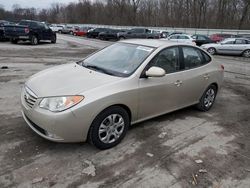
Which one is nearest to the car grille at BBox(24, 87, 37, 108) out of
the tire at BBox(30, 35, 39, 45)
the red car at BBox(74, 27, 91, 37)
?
the tire at BBox(30, 35, 39, 45)

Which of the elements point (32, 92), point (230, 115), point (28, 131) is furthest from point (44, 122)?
point (230, 115)

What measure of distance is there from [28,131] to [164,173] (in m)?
2.39

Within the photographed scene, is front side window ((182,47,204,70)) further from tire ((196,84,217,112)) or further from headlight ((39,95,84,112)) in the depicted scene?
headlight ((39,95,84,112))

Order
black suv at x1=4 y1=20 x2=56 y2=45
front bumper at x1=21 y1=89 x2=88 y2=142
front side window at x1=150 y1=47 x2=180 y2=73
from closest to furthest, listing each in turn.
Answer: front bumper at x1=21 y1=89 x2=88 y2=142
front side window at x1=150 y1=47 x2=180 y2=73
black suv at x1=4 y1=20 x2=56 y2=45

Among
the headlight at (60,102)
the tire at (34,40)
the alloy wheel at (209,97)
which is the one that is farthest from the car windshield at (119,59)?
the tire at (34,40)

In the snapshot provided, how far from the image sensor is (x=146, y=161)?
386 centimetres

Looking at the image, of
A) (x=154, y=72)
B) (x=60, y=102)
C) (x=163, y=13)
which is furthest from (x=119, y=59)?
(x=163, y=13)

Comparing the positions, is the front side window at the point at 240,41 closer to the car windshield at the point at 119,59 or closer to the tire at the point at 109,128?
the car windshield at the point at 119,59

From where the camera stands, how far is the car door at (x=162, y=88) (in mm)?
4496

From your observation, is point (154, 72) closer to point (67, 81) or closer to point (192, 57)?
point (67, 81)

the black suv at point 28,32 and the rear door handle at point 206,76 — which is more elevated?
the black suv at point 28,32

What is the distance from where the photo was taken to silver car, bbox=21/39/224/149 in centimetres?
371

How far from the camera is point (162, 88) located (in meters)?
4.74

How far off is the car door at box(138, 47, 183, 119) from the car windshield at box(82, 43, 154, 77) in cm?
23
